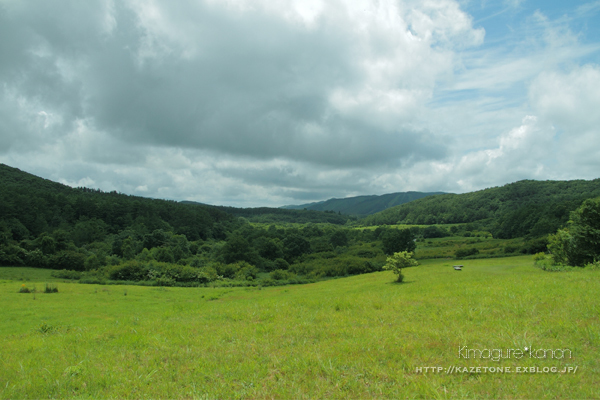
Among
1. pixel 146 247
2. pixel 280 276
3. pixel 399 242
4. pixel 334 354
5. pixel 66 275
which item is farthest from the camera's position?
pixel 146 247

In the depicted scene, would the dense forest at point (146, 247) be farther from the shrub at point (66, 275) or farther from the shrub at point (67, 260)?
the shrub at point (66, 275)

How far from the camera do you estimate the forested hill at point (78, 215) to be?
92.6m

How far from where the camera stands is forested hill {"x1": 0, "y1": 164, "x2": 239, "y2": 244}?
9256 cm

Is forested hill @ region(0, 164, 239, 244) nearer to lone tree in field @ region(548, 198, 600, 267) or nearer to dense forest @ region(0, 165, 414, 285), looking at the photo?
dense forest @ region(0, 165, 414, 285)

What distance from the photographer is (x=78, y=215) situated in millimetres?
115562

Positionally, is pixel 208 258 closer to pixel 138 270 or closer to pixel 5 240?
pixel 138 270

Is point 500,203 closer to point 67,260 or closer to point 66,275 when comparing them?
point 66,275

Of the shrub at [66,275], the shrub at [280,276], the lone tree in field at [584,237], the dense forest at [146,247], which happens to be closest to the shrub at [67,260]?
the dense forest at [146,247]

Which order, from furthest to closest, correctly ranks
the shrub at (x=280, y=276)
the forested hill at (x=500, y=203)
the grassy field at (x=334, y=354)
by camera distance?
the forested hill at (x=500, y=203) → the shrub at (x=280, y=276) → the grassy field at (x=334, y=354)

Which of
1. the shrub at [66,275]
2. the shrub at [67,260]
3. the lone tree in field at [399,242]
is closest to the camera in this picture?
the shrub at [66,275]

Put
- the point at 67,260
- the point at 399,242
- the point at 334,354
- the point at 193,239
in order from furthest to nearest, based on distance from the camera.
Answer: the point at 193,239 → the point at 399,242 → the point at 67,260 → the point at 334,354

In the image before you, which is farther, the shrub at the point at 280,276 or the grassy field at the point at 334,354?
the shrub at the point at 280,276

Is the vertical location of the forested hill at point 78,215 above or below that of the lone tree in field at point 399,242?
above

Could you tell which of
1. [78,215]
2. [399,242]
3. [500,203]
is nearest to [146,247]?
[78,215]
